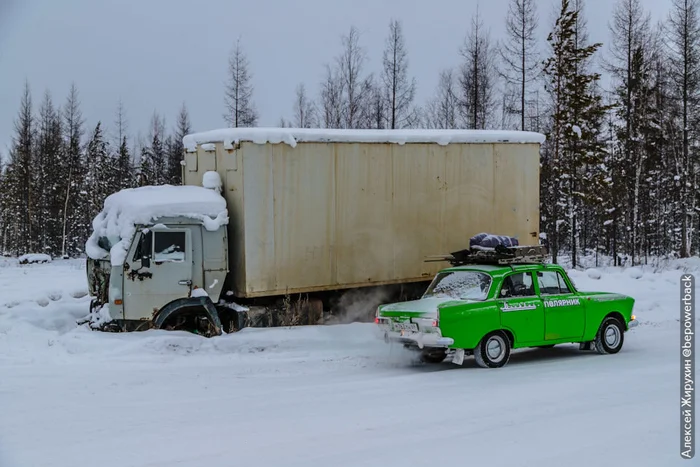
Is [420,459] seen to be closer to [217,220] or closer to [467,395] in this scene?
Result: [467,395]

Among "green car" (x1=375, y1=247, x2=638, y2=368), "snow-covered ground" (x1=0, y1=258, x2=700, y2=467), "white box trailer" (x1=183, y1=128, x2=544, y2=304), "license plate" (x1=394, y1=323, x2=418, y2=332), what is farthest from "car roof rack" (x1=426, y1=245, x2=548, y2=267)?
"white box trailer" (x1=183, y1=128, x2=544, y2=304)

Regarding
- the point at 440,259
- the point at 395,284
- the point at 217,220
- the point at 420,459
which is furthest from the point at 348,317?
the point at 420,459

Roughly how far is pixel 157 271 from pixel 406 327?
440cm

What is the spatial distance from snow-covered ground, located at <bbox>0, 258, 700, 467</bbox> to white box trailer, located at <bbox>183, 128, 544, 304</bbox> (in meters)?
1.29

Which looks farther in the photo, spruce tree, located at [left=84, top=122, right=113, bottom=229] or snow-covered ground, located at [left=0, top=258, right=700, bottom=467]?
spruce tree, located at [left=84, top=122, right=113, bottom=229]

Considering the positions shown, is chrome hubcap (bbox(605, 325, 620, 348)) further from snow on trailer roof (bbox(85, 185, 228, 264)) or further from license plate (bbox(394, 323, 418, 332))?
snow on trailer roof (bbox(85, 185, 228, 264))

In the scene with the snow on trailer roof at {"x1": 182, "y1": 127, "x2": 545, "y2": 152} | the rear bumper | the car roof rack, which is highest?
the snow on trailer roof at {"x1": 182, "y1": 127, "x2": 545, "y2": 152}

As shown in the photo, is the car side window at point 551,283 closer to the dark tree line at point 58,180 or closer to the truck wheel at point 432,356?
the truck wheel at point 432,356

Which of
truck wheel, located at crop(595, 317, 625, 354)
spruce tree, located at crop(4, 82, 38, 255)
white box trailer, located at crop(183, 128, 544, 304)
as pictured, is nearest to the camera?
truck wheel, located at crop(595, 317, 625, 354)

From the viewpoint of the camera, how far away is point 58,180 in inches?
1866

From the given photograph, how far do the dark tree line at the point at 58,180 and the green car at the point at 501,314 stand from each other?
1449 inches

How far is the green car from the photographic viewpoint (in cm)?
1006

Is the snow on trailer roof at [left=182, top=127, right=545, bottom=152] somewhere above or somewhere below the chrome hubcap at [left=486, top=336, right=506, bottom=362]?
above

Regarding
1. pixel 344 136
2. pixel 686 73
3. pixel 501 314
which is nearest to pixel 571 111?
pixel 686 73
